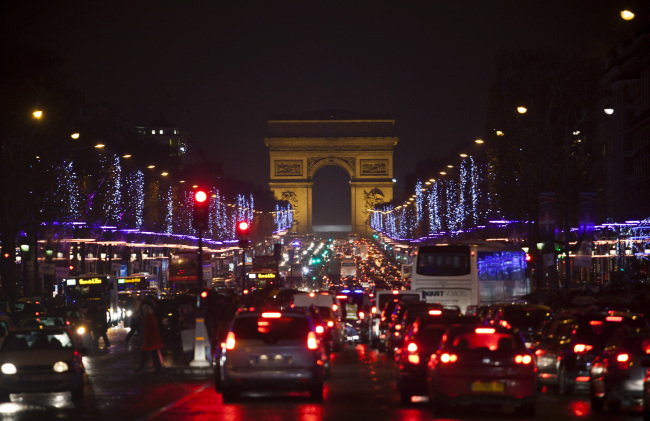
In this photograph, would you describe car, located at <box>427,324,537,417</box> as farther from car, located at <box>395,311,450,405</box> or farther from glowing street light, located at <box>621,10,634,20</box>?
glowing street light, located at <box>621,10,634,20</box>

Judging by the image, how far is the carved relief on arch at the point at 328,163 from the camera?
189 m

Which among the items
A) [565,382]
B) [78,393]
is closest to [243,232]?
[78,393]

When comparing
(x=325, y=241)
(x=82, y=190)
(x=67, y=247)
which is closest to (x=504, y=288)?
(x=82, y=190)

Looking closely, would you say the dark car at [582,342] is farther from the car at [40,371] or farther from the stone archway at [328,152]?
the stone archway at [328,152]

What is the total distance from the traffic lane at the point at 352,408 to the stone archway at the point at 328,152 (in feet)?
534

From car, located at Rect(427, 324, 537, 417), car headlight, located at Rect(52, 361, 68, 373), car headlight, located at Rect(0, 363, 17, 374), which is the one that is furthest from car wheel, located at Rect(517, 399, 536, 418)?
car headlight, located at Rect(0, 363, 17, 374)

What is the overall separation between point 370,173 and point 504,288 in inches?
5758

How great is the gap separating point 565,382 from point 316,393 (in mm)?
4658

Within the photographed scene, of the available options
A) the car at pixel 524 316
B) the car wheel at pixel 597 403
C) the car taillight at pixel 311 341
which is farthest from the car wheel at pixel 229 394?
the car at pixel 524 316

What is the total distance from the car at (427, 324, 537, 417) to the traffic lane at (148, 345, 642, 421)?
Result: 0.32 meters

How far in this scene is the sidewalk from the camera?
28500 millimetres

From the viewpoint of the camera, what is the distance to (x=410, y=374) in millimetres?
21234

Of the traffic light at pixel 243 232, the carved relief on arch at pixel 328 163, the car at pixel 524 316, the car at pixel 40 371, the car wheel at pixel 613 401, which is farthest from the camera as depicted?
the carved relief on arch at pixel 328 163

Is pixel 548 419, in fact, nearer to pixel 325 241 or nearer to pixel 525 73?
pixel 525 73
